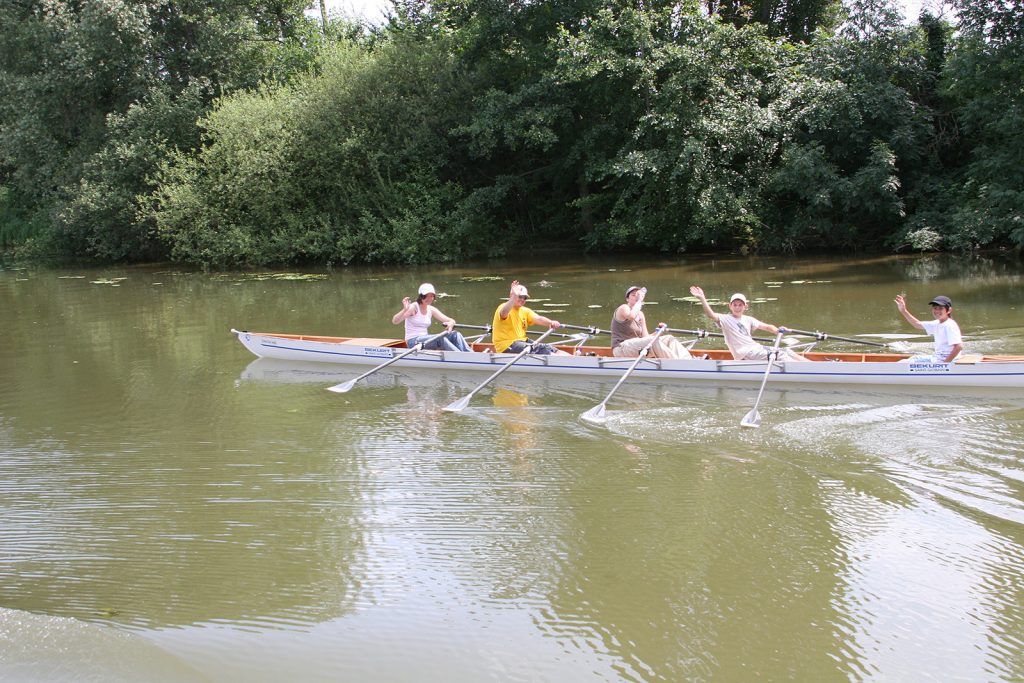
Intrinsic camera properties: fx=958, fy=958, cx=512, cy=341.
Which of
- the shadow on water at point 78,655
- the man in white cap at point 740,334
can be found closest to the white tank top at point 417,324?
the man in white cap at point 740,334

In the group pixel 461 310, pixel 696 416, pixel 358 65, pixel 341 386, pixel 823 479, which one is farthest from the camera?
pixel 358 65

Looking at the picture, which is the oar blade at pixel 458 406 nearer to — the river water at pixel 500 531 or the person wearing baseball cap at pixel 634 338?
the river water at pixel 500 531

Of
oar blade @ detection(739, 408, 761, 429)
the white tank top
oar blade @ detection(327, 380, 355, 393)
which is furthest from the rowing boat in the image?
oar blade @ detection(739, 408, 761, 429)

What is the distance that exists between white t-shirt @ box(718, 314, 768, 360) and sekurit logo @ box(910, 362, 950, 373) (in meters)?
1.56

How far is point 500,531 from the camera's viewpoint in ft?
21.7

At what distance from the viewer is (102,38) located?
2714cm

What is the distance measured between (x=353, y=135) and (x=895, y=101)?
44.8 feet

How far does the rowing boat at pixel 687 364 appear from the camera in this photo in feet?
32.6

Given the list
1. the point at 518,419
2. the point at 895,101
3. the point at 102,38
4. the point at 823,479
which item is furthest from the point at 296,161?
the point at 823,479

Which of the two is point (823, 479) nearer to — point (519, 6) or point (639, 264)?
point (639, 264)

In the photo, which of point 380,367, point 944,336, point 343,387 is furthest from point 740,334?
point 343,387

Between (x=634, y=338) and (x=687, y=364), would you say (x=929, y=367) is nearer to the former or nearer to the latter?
(x=687, y=364)

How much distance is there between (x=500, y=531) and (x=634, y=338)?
16.8 ft

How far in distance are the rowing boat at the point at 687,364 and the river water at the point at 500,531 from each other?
193 mm
